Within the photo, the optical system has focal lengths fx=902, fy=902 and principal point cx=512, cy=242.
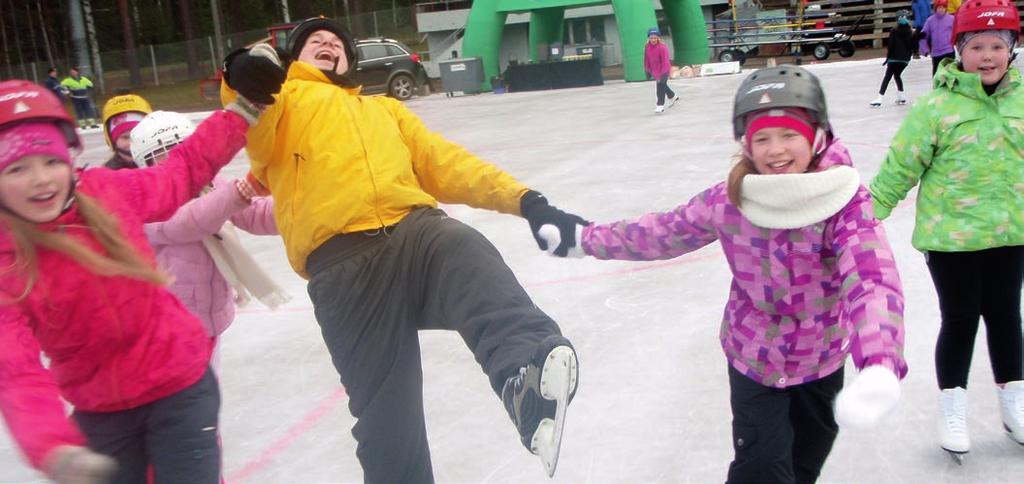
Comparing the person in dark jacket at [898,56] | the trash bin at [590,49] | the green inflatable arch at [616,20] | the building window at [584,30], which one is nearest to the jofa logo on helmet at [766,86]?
the person in dark jacket at [898,56]

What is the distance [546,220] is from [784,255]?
751 millimetres

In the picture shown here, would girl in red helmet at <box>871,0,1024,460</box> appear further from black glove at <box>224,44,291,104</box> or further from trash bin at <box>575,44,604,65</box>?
trash bin at <box>575,44,604,65</box>

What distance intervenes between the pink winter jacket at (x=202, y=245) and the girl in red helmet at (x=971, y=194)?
2274 mm

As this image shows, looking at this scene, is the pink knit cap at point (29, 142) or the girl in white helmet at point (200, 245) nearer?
the pink knit cap at point (29, 142)

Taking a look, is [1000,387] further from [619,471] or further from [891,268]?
[891,268]

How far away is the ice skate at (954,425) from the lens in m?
3.26

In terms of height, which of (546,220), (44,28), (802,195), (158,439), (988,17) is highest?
(44,28)

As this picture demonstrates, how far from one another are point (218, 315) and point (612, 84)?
19687mm

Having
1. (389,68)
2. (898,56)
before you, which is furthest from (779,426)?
(389,68)

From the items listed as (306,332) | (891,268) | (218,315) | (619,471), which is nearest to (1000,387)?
(619,471)

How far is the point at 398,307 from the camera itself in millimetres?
2668

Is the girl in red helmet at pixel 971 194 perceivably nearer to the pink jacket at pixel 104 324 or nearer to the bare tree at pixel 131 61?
the pink jacket at pixel 104 324

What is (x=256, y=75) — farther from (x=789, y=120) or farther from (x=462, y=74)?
(x=462, y=74)

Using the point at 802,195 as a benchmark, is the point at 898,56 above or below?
below
